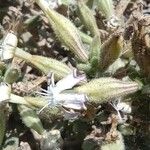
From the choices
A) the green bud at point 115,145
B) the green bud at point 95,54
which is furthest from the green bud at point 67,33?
the green bud at point 115,145

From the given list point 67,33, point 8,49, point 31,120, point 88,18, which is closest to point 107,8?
point 88,18

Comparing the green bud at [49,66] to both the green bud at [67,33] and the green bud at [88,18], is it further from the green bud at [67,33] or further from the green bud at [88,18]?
the green bud at [88,18]

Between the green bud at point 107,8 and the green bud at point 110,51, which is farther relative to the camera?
the green bud at point 107,8

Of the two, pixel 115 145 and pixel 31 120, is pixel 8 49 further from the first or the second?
pixel 115 145

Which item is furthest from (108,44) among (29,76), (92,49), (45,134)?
(29,76)

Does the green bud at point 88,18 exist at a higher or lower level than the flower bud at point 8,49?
higher

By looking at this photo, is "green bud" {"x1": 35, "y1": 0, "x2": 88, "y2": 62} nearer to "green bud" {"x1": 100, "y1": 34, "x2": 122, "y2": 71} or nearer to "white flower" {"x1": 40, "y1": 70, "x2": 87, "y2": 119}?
"green bud" {"x1": 100, "y1": 34, "x2": 122, "y2": 71}

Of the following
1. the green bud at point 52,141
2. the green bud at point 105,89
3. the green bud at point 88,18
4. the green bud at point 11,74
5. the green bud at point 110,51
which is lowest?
the green bud at point 52,141

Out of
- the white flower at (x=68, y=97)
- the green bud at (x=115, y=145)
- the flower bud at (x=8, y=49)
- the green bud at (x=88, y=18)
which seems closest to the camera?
the white flower at (x=68, y=97)

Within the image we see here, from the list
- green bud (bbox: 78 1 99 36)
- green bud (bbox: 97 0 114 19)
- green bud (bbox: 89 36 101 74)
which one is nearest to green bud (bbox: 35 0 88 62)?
green bud (bbox: 89 36 101 74)
